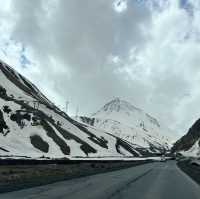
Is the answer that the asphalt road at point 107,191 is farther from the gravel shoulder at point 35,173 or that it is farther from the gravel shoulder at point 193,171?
the gravel shoulder at point 193,171

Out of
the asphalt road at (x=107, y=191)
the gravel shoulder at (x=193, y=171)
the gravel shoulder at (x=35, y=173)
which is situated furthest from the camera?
the gravel shoulder at (x=193, y=171)

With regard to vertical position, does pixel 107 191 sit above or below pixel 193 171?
below

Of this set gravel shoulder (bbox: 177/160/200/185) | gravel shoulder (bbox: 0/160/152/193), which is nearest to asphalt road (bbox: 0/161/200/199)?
gravel shoulder (bbox: 0/160/152/193)

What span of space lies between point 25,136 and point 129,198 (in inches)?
5212

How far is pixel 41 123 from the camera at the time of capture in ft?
571

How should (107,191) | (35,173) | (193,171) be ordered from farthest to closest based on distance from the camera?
(193,171), (35,173), (107,191)

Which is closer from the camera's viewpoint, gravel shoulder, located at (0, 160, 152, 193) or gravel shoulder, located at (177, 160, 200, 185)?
gravel shoulder, located at (0, 160, 152, 193)

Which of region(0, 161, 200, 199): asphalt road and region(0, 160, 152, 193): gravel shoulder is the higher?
region(0, 160, 152, 193): gravel shoulder

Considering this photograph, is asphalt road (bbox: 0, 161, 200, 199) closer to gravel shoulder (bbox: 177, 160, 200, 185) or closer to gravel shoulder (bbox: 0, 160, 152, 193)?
gravel shoulder (bbox: 0, 160, 152, 193)

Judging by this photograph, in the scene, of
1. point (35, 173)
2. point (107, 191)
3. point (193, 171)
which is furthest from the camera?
point (193, 171)

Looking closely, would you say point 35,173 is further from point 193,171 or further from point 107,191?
point 193,171

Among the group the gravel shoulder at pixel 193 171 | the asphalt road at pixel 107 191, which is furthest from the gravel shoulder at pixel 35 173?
the gravel shoulder at pixel 193 171

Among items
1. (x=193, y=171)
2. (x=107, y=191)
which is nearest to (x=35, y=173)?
(x=107, y=191)

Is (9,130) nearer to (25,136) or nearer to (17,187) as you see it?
(25,136)
